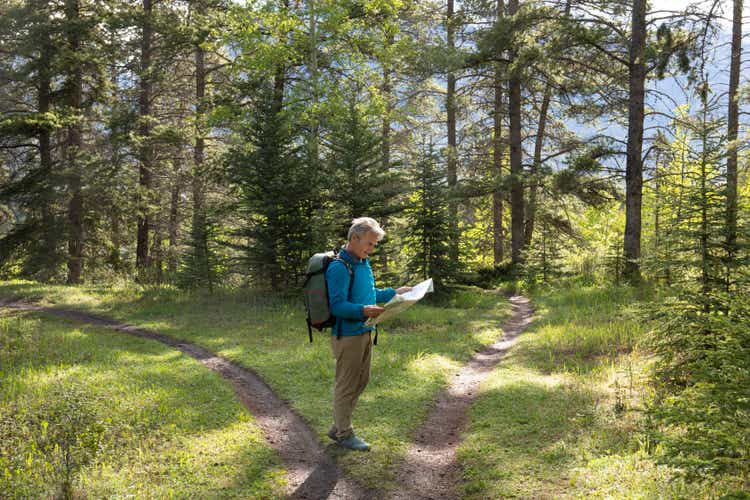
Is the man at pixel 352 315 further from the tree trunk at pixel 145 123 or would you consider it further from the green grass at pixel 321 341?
the tree trunk at pixel 145 123

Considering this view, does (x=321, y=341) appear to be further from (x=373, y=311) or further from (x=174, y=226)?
(x=174, y=226)

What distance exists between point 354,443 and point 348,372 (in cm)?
90

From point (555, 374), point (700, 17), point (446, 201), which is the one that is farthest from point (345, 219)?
point (700, 17)

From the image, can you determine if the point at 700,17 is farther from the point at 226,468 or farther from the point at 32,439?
the point at 32,439

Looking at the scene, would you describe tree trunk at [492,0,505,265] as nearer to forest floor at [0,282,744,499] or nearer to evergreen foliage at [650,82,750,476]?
forest floor at [0,282,744,499]

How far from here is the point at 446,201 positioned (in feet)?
53.7

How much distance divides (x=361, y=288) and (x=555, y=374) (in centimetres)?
478

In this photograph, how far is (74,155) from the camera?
21109 mm

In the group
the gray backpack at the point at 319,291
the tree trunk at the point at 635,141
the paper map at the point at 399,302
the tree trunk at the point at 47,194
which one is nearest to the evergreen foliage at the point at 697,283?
the paper map at the point at 399,302

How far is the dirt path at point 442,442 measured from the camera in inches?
201

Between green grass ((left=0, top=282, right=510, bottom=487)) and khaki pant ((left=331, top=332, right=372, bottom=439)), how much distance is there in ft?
1.23

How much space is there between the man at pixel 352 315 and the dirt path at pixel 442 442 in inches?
26.1

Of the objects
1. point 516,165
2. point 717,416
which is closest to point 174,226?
point 516,165

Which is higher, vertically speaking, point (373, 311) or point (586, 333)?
point (373, 311)
